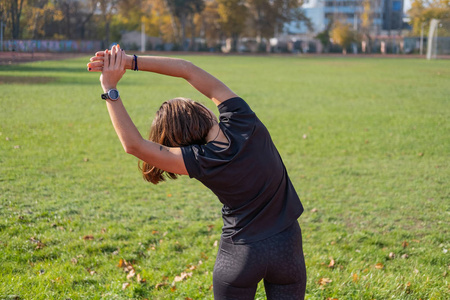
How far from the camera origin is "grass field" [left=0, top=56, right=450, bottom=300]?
4500 millimetres

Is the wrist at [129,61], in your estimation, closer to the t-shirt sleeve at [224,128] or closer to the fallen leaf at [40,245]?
the t-shirt sleeve at [224,128]

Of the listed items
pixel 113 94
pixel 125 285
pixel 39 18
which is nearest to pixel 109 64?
pixel 113 94

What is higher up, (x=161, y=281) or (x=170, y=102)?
(x=170, y=102)

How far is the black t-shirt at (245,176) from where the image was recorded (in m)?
2.21

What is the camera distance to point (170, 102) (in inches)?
90.0

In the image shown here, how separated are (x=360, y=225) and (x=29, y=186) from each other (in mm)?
4950

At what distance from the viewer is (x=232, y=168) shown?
2.21 m

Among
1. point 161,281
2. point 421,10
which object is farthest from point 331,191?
→ point 421,10

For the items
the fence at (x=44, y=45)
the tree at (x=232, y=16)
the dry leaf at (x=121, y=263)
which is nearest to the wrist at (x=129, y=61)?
the dry leaf at (x=121, y=263)

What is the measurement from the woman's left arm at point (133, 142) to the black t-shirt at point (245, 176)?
0.05m

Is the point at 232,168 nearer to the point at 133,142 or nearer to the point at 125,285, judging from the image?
the point at 133,142

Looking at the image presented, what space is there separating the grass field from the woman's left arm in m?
2.25

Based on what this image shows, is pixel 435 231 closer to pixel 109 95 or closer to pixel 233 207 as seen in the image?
pixel 233 207

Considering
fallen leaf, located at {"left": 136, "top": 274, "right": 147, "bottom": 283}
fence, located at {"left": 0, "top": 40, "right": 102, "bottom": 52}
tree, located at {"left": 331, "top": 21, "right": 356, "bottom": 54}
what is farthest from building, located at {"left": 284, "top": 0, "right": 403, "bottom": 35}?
fallen leaf, located at {"left": 136, "top": 274, "right": 147, "bottom": 283}
